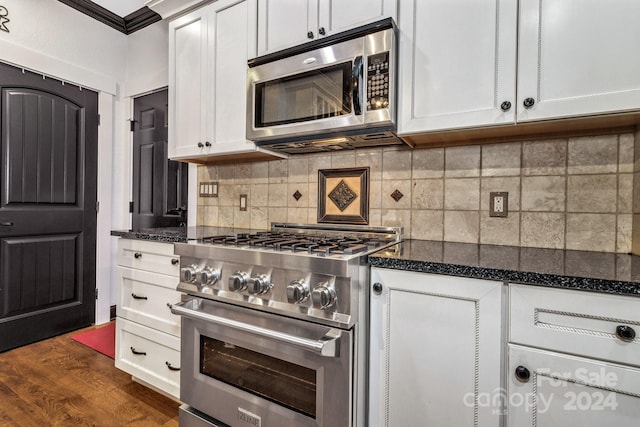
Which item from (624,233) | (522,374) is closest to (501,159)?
(624,233)

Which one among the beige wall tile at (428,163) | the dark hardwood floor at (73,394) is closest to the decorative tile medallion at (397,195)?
the beige wall tile at (428,163)

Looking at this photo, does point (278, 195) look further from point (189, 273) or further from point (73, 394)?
point (73, 394)

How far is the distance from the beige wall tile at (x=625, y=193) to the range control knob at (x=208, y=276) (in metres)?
1.65

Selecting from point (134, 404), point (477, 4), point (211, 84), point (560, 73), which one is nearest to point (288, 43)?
point (211, 84)

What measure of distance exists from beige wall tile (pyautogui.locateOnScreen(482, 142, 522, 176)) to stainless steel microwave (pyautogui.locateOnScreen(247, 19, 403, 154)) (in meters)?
0.42

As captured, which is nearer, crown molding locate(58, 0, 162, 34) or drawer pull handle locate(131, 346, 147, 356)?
drawer pull handle locate(131, 346, 147, 356)

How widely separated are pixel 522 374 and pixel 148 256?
70.8 inches

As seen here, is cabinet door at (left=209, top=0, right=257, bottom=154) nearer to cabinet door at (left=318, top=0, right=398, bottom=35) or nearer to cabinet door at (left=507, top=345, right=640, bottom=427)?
cabinet door at (left=318, top=0, right=398, bottom=35)

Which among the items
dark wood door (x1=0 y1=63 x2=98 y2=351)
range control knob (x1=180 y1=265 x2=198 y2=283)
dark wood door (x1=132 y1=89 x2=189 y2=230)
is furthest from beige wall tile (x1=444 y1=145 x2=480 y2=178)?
dark wood door (x1=0 y1=63 x2=98 y2=351)

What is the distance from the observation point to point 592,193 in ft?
4.33

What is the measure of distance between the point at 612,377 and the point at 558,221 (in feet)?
2.32

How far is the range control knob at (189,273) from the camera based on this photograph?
141 centimetres

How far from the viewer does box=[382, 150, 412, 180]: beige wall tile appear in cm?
169

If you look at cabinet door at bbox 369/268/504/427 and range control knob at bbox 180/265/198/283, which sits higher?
range control knob at bbox 180/265/198/283
